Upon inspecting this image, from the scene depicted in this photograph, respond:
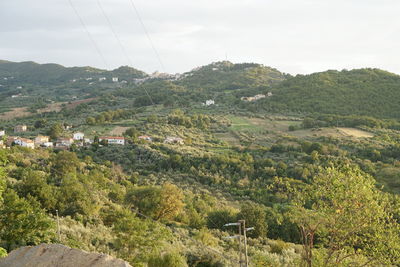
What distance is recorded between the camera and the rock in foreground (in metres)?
6.84

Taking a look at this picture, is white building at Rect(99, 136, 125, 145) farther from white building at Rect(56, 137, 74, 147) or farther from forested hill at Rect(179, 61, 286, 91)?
forested hill at Rect(179, 61, 286, 91)

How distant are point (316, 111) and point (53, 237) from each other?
243 ft

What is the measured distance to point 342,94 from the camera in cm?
8369

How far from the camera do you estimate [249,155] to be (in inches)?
1783

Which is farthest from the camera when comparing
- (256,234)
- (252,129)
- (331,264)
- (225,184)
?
(252,129)

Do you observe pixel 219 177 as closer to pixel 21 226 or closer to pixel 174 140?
pixel 174 140

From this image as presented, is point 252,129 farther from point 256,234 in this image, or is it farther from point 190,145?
point 256,234

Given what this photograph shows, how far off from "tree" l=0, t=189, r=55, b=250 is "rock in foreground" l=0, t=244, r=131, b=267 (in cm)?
402

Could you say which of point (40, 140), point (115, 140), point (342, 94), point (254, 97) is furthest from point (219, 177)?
point (254, 97)

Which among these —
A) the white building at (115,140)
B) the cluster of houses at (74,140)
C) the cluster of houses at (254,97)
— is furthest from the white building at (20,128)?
the cluster of houses at (254,97)

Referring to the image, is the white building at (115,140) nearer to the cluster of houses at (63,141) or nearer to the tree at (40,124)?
the cluster of houses at (63,141)

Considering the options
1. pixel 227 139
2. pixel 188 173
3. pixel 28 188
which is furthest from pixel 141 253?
pixel 227 139

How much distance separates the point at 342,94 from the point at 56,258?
286ft

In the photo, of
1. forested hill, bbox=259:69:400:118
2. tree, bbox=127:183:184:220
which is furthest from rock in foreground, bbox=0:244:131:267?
forested hill, bbox=259:69:400:118
